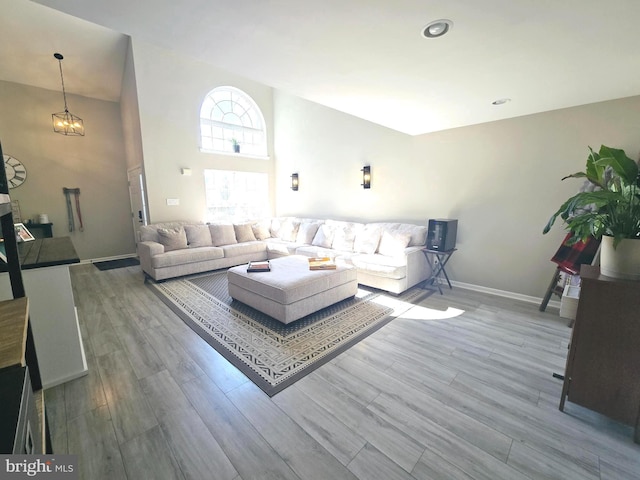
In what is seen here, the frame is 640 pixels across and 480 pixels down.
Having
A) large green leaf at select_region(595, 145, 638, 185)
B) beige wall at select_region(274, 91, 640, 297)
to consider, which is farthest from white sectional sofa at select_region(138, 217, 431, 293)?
large green leaf at select_region(595, 145, 638, 185)

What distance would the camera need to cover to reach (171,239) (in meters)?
4.55

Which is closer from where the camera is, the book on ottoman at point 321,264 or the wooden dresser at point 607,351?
the wooden dresser at point 607,351

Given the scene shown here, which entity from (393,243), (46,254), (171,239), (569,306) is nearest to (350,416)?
(569,306)

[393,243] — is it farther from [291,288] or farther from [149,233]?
[149,233]

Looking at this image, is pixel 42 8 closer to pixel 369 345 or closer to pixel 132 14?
pixel 132 14

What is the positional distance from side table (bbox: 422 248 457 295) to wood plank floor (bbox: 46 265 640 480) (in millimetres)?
1302

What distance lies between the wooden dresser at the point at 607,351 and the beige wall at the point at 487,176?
1.99 metres

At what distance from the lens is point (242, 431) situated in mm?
1545

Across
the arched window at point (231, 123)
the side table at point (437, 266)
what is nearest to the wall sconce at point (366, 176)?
the side table at point (437, 266)

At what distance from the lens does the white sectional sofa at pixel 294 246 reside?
3742 millimetres

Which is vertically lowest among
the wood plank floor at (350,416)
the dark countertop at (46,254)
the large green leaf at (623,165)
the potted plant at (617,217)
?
the wood plank floor at (350,416)

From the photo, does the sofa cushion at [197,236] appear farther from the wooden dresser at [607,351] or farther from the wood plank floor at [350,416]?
the wooden dresser at [607,351]

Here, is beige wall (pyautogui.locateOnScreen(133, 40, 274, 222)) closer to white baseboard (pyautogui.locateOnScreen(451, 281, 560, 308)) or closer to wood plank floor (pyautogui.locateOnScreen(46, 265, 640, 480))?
wood plank floor (pyautogui.locateOnScreen(46, 265, 640, 480))

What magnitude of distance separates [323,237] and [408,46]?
347 centimetres
